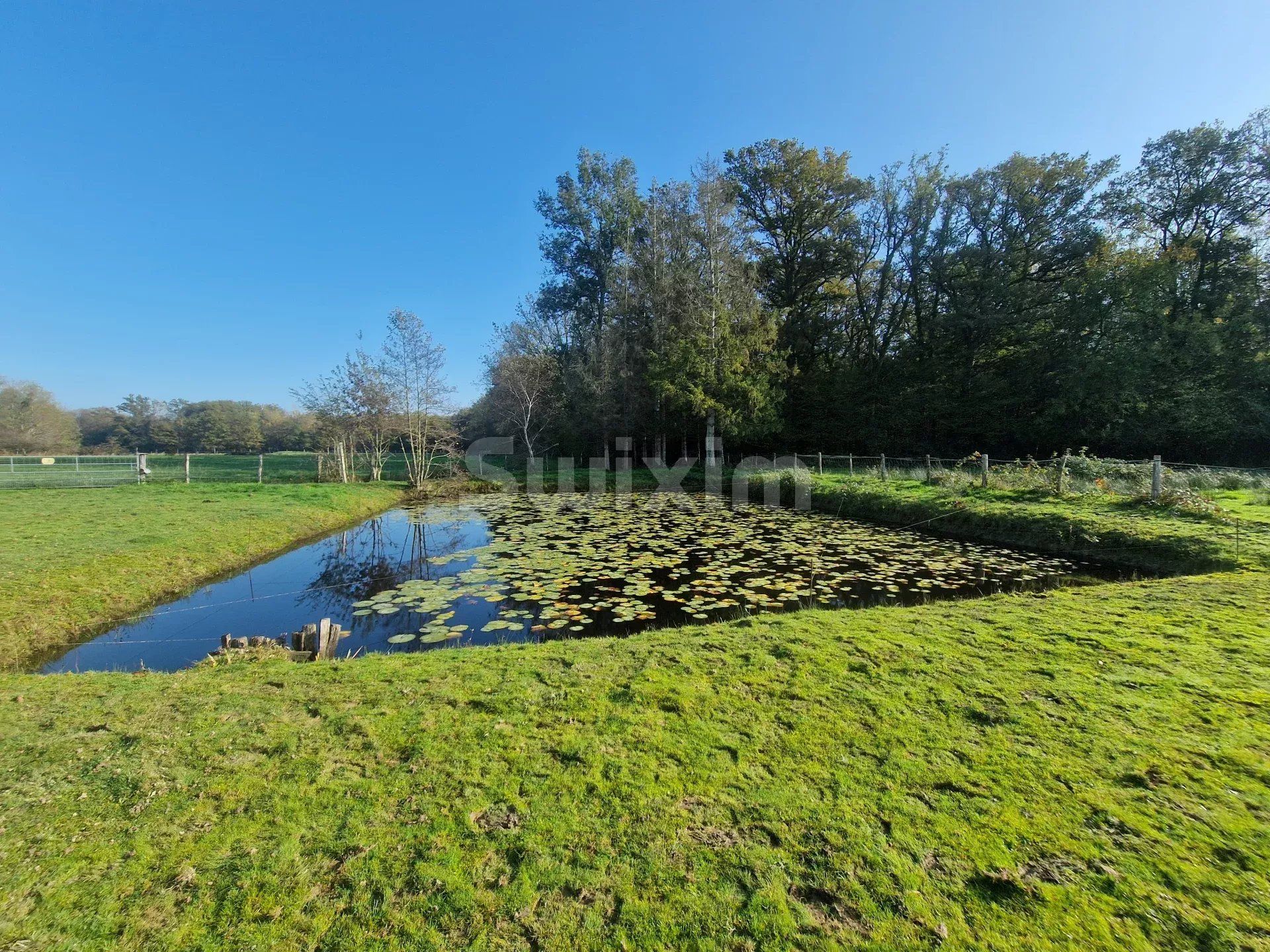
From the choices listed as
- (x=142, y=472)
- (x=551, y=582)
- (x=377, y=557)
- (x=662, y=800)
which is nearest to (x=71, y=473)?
(x=142, y=472)

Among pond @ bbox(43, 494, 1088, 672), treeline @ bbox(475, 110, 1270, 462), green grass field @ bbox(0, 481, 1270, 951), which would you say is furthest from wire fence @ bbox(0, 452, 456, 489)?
green grass field @ bbox(0, 481, 1270, 951)

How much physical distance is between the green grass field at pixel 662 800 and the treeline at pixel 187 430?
49564mm

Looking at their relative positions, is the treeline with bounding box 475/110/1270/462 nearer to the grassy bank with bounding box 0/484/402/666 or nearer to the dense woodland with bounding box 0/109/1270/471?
the dense woodland with bounding box 0/109/1270/471

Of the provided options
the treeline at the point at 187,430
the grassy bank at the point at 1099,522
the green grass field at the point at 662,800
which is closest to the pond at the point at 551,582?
the grassy bank at the point at 1099,522

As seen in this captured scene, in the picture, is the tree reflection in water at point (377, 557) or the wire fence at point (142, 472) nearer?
the tree reflection in water at point (377, 557)

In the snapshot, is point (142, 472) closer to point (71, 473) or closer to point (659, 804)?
point (71, 473)

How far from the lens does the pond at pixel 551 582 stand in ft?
17.6

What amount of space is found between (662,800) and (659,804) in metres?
0.03

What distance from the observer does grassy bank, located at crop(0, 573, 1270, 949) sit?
164 centimetres

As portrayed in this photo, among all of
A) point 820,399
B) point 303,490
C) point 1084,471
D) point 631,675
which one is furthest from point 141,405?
point 1084,471

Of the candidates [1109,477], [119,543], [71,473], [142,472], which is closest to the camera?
[119,543]

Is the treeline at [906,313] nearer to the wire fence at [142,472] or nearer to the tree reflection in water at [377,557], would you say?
the wire fence at [142,472]

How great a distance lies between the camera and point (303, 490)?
14906 mm

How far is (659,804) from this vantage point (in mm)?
2213
